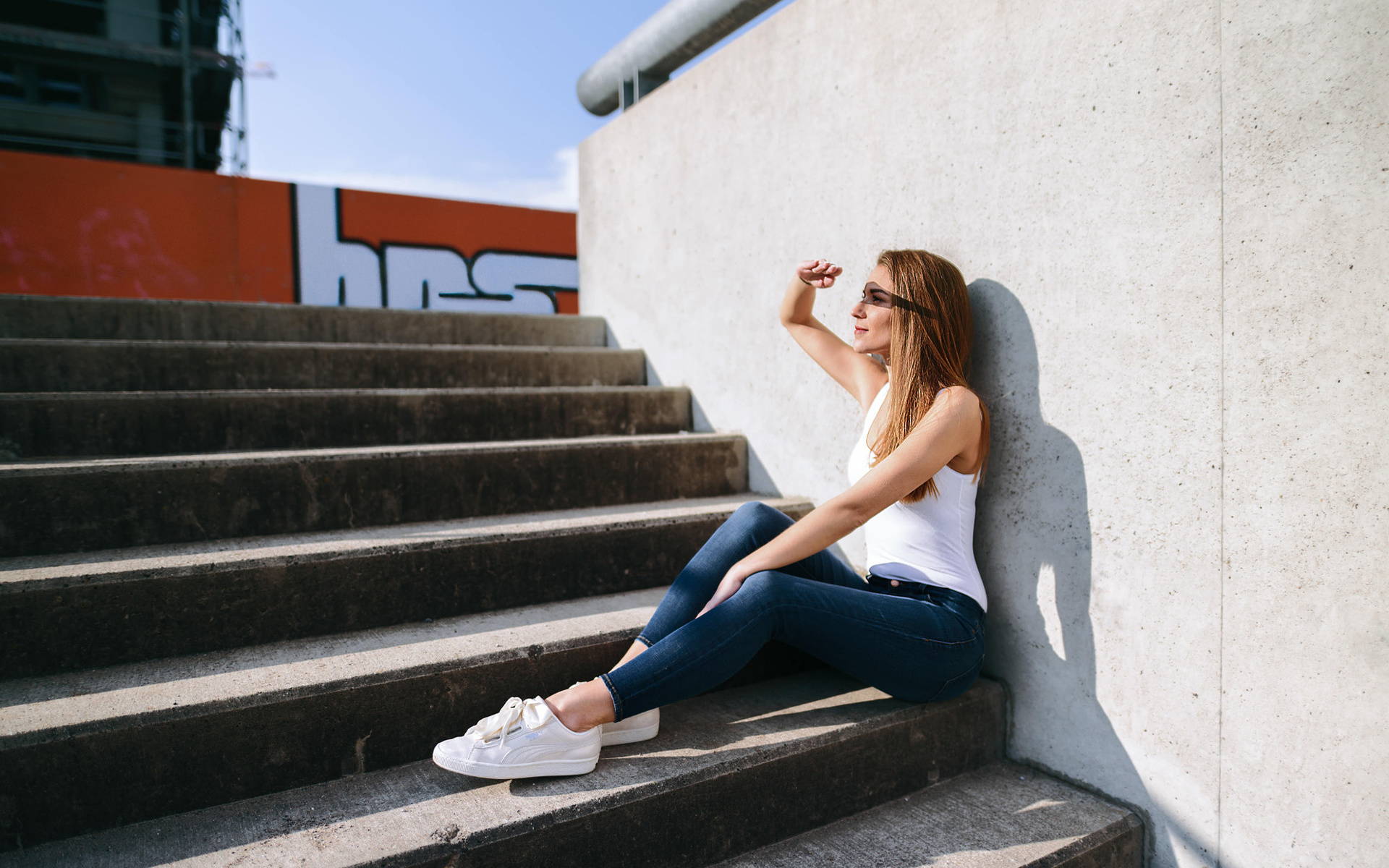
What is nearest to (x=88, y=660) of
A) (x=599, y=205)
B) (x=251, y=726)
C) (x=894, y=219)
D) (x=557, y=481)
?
(x=251, y=726)

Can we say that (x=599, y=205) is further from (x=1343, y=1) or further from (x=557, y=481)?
A: (x=1343, y=1)

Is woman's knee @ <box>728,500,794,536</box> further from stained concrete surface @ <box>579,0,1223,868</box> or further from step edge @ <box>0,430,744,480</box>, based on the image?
step edge @ <box>0,430,744,480</box>

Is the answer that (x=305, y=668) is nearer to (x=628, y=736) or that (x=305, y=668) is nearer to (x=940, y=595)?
(x=628, y=736)

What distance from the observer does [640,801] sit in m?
1.43

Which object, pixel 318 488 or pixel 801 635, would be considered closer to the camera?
pixel 801 635

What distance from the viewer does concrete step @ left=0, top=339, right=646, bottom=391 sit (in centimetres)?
245

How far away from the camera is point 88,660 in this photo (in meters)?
1.60

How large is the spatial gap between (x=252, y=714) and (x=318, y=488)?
2.85 feet

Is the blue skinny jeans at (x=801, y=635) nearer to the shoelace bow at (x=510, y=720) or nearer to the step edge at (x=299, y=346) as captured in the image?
the shoelace bow at (x=510, y=720)

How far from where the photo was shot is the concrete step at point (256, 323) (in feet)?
9.37

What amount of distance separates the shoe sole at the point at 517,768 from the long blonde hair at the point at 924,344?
103cm

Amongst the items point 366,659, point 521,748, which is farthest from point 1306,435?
point 366,659

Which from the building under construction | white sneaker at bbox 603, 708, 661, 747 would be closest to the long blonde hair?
white sneaker at bbox 603, 708, 661, 747

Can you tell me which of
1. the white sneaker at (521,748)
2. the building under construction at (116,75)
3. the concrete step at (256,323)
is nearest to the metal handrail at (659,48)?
the concrete step at (256,323)
